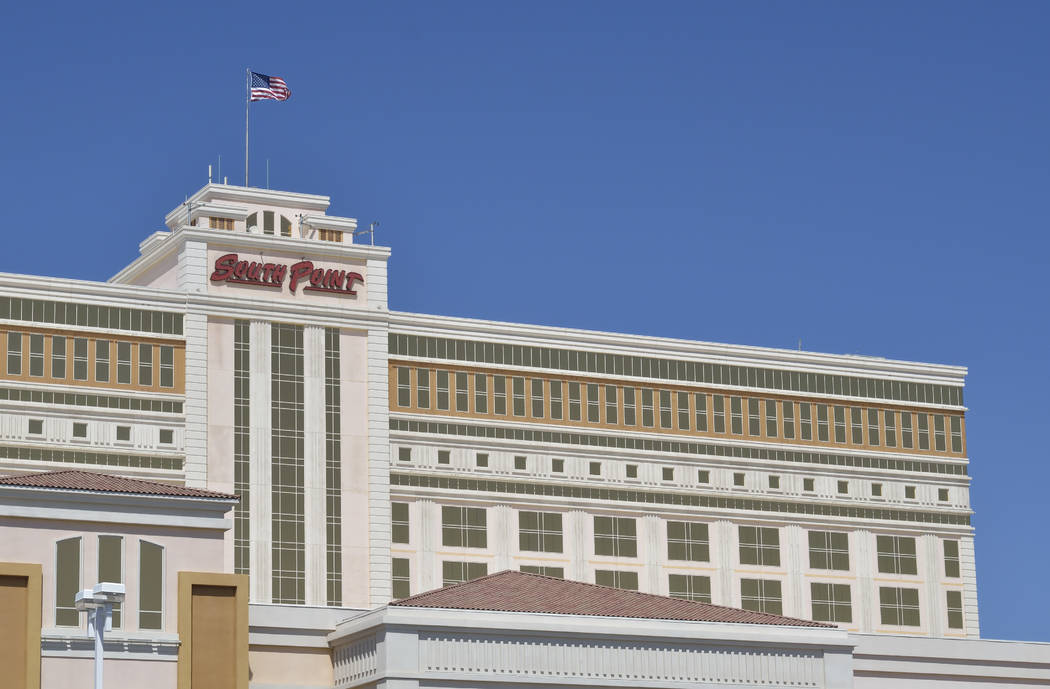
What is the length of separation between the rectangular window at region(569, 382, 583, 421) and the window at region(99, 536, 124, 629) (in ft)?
172

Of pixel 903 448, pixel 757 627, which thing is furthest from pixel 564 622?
pixel 903 448

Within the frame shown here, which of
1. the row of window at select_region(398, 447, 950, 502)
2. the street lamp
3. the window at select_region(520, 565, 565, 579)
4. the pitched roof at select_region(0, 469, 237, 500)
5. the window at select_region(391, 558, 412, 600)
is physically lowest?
the street lamp

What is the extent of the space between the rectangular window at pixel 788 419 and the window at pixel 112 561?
6418cm

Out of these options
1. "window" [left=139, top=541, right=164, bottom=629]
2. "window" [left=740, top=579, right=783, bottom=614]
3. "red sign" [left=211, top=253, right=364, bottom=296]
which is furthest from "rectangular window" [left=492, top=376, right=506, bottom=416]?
"window" [left=139, top=541, right=164, bottom=629]

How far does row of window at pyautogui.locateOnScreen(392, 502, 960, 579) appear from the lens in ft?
415

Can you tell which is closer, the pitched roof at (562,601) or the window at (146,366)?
the pitched roof at (562,601)

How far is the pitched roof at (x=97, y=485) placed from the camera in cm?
8094

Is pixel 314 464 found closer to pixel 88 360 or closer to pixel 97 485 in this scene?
pixel 88 360

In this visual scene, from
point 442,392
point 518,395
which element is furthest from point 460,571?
point 518,395

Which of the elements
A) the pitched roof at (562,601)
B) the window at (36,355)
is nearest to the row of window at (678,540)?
the window at (36,355)

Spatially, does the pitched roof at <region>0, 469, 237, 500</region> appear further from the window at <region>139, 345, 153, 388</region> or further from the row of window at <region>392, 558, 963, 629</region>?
the row of window at <region>392, 558, 963, 629</region>

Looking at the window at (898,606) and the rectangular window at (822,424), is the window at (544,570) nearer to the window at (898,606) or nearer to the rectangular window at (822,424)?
the rectangular window at (822,424)

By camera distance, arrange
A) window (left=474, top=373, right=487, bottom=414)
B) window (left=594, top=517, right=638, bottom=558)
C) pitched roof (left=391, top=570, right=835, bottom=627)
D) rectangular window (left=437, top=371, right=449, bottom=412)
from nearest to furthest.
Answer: pitched roof (left=391, top=570, right=835, bottom=627)
rectangular window (left=437, top=371, right=449, bottom=412)
window (left=474, top=373, right=487, bottom=414)
window (left=594, top=517, right=638, bottom=558)

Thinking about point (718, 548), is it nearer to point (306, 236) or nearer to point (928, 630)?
point (928, 630)
